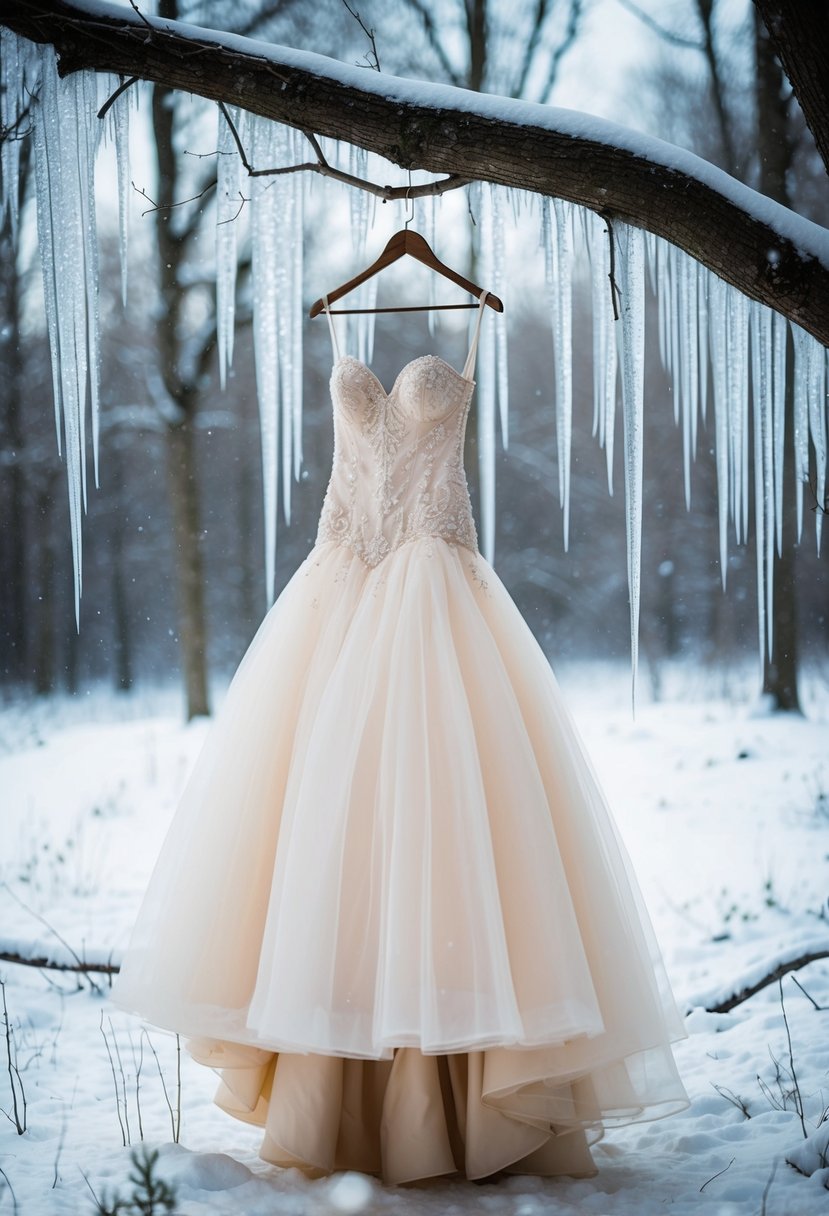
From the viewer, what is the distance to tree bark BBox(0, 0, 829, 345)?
148cm

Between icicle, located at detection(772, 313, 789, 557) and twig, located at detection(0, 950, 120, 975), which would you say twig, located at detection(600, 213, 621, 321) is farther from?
twig, located at detection(0, 950, 120, 975)

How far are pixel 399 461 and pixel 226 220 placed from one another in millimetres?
724

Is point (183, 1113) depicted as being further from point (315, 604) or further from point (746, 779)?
point (746, 779)

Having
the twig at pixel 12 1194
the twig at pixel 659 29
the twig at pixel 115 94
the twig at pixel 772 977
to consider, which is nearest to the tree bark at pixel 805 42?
the twig at pixel 115 94

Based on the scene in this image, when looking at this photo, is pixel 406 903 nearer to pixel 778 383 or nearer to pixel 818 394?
pixel 818 394

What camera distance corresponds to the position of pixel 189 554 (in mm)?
5031

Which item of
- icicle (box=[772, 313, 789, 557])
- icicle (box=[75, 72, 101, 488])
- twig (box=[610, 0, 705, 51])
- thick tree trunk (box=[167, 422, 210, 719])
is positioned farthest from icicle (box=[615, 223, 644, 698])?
twig (box=[610, 0, 705, 51])

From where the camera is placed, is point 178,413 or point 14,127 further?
point 178,413

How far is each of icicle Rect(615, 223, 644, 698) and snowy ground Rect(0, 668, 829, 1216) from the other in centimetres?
85

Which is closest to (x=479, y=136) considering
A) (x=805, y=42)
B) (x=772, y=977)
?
(x=805, y=42)

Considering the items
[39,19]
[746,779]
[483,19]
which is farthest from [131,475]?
[39,19]

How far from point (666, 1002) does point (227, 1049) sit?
776 mm

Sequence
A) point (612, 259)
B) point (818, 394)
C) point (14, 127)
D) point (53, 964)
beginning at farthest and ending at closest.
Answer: point (53, 964)
point (818, 394)
point (14, 127)
point (612, 259)

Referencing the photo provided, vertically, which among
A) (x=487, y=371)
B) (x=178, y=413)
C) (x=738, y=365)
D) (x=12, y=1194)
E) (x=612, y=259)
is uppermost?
(x=178, y=413)
